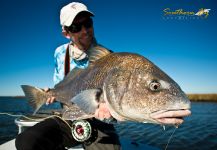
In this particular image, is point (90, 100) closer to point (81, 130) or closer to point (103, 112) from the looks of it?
point (103, 112)

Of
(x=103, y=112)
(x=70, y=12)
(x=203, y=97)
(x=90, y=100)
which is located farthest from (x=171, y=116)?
(x=203, y=97)

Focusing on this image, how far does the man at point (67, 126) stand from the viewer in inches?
177

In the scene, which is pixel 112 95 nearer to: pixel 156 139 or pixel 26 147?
pixel 26 147

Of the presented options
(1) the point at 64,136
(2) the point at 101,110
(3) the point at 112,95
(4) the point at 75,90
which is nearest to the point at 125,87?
(3) the point at 112,95

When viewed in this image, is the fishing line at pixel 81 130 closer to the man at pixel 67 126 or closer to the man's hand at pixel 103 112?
the man at pixel 67 126

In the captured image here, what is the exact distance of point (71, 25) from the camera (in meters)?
4.83

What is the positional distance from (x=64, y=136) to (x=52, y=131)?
0.33 m

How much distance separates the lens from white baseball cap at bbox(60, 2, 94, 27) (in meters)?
4.72

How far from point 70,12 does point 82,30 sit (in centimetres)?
41

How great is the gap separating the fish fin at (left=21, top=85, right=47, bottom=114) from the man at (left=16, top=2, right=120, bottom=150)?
6.8 inches

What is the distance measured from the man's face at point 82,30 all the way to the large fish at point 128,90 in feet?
3.66

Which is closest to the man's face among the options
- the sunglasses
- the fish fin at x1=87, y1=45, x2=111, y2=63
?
the sunglasses

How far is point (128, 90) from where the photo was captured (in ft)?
10.1

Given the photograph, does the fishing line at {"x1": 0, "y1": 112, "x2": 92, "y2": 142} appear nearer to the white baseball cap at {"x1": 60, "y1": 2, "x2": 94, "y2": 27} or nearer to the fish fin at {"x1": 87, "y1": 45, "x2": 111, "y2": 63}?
the fish fin at {"x1": 87, "y1": 45, "x2": 111, "y2": 63}
